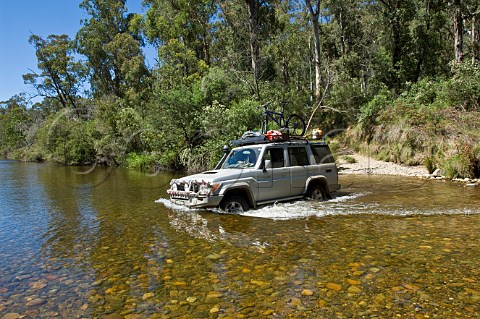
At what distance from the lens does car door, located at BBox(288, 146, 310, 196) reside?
33.8 feet

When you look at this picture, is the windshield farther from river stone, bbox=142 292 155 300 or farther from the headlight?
river stone, bbox=142 292 155 300

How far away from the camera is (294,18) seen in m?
45.0

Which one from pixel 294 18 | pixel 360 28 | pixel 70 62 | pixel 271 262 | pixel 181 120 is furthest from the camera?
pixel 70 62

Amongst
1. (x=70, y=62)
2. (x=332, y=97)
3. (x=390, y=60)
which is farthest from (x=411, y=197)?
(x=70, y=62)

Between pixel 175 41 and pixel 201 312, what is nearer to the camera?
pixel 201 312

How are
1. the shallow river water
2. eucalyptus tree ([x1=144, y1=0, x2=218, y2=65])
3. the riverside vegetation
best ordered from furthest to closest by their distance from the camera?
1. eucalyptus tree ([x1=144, y1=0, x2=218, y2=65])
2. the riverside vegetation
3. the shallow river water

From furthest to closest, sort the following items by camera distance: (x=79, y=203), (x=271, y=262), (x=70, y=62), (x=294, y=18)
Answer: (x=70, y=62) < (x=294, y=18) < (x=79, y=203) < (x=271, y=262)

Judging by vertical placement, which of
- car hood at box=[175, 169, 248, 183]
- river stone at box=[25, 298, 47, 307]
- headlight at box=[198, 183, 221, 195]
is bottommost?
river stone at box=[25, 298, 47, 307]

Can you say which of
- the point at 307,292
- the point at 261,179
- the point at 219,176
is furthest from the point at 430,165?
the point at 307,292

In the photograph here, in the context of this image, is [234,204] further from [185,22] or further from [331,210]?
[185,22]

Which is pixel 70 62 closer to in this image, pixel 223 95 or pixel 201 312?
pixel 223 95

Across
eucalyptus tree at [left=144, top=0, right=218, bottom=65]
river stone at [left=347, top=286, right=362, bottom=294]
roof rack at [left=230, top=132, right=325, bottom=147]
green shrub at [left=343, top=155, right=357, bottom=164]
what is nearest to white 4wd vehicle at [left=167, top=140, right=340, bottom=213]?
roof rack at [left=230, top=132, right=325, bottom=147]

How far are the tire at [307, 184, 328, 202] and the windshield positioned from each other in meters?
2.04

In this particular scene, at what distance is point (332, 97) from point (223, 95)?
26.1 ft
